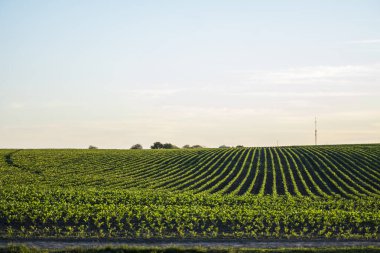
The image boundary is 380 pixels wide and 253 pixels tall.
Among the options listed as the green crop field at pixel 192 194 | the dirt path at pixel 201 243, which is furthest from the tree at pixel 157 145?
the dirt path at pixel 201 243

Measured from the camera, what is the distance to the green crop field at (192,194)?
2989 centimetres

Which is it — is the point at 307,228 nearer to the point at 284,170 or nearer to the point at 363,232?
the point at 363,232

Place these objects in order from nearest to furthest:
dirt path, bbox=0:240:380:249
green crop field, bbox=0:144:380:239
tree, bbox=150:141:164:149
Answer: dirt path, bbox=0:240:380:249 → green crop field, bbox=0:144:380:239 → tree, bbox=150:141:164:149

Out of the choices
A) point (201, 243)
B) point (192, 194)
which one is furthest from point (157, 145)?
point (201, 243)

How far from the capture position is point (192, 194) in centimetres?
4441

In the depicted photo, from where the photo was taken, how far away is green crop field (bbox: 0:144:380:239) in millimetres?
29891

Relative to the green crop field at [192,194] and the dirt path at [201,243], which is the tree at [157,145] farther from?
the dirt path at [201,243]

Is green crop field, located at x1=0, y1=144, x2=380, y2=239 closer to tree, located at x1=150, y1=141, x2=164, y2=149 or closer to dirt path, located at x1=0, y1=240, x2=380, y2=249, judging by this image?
dirt path, located at x1=0, y1=240, x2=380, y2=249

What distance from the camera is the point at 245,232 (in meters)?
29.3

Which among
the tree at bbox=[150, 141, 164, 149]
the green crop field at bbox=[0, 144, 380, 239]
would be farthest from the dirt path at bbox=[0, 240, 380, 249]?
the tree at bbox=[150, 141, 164, 149]

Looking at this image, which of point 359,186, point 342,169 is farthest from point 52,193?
Result: point 342,169

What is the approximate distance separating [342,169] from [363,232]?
31.4 metres

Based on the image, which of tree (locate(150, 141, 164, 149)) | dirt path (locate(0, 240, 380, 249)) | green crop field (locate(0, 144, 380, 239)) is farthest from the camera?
tree (locate(150, 141, 164, 149))

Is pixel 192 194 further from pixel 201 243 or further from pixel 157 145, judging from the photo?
pixel 157 145
